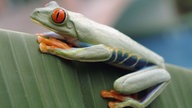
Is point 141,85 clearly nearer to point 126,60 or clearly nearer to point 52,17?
point 126,60

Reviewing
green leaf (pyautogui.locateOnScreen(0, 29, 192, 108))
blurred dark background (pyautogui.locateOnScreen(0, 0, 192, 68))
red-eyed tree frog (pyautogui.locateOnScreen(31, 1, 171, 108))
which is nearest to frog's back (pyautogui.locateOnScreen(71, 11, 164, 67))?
red-eyed tree frog (pyautogui.locateOnScreen(31, 1, 171, 108))

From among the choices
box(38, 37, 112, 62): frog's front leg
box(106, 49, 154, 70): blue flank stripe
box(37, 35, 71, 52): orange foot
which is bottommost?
box(106, 49, 154, 70): blue flank stripe

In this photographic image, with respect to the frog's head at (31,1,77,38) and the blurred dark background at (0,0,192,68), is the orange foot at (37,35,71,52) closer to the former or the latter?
the frog's head at (31,1,77,38)

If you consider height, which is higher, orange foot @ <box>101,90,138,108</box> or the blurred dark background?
orange foot @ <box>101,90,138,108</box>

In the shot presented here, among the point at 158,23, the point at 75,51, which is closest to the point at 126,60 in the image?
the point at 75,51

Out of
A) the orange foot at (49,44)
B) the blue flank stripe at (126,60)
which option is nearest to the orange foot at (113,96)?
the blue flank stripe at (126,60)

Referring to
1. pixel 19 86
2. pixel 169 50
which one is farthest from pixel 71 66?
pixel 169 50

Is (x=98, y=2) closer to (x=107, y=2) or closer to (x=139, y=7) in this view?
(x=107, y=2)
